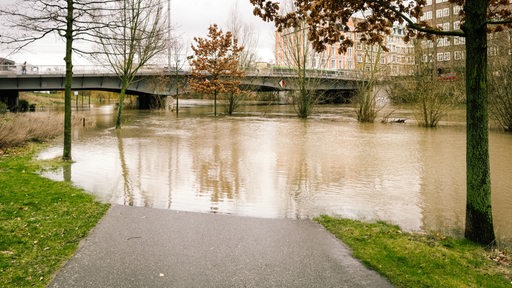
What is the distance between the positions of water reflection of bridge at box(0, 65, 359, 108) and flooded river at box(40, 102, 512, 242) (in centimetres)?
1851

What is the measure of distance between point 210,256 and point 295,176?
7514 millimetres

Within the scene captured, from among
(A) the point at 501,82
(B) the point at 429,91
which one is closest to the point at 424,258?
(A) the point at 501,82

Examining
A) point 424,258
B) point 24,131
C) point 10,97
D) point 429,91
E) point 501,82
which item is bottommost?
point 424,258

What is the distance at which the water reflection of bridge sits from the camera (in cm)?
4281

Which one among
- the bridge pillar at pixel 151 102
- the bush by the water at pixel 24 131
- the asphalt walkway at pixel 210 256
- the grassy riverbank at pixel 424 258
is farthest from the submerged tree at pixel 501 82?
the bridge pillar at pixel 151 102

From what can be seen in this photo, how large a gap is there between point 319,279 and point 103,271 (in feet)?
8.70

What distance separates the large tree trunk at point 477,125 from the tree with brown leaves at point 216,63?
35757 millimetres

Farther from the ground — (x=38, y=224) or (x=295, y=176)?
(x=295, y=176)

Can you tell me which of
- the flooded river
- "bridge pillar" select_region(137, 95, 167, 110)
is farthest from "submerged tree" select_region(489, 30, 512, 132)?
"bridge pillar" select_region(137, 95, 167, 110)

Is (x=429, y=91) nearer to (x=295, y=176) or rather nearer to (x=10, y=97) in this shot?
(x=295, y=176)

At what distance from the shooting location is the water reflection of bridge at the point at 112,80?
1686 inches

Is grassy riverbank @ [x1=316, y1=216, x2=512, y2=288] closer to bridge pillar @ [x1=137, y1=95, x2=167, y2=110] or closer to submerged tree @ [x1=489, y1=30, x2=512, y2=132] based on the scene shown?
submerged tree @ [x1=489, y1=30, x2=512, y2=132]

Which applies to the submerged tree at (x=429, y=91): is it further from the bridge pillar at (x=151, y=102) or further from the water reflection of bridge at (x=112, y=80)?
the bridge pillar at (x=151, y=102)

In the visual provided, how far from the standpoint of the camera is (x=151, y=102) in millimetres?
58062
